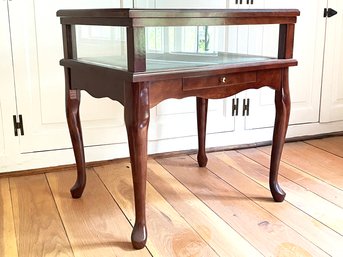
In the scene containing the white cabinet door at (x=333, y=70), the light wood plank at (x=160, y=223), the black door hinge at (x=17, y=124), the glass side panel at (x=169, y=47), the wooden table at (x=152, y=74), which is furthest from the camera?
the white cabinet door at (x=333, y=70)

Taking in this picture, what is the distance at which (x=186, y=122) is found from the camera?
1.94 meters

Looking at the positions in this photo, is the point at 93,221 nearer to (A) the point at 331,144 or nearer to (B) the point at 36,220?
(B) the point at 36,220

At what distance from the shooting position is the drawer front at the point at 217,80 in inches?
46.7

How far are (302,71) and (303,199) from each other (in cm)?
82

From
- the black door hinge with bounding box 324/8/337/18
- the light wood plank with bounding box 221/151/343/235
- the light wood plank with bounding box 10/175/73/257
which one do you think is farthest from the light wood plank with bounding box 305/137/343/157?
the light wood plank with bounding box 10/175/73/257

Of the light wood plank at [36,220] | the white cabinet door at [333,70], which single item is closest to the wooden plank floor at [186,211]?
the light wood plank at [36,220]

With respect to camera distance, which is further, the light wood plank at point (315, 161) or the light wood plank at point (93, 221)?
the light wood plank at point (315, 161)

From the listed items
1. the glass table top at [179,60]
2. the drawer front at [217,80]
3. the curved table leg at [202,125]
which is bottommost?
the curved table leg at [202,125]

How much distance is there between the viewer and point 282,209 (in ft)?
4.72

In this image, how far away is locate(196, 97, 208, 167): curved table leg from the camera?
173cm

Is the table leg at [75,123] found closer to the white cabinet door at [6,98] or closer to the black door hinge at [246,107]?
the white cabinet door at [6,98]

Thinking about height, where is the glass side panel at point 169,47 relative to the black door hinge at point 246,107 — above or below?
above

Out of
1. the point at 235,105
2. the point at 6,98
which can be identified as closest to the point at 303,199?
the point at 235,105

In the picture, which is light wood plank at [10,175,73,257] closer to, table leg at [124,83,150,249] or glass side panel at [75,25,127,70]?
table leg at [124,83,150,249]
